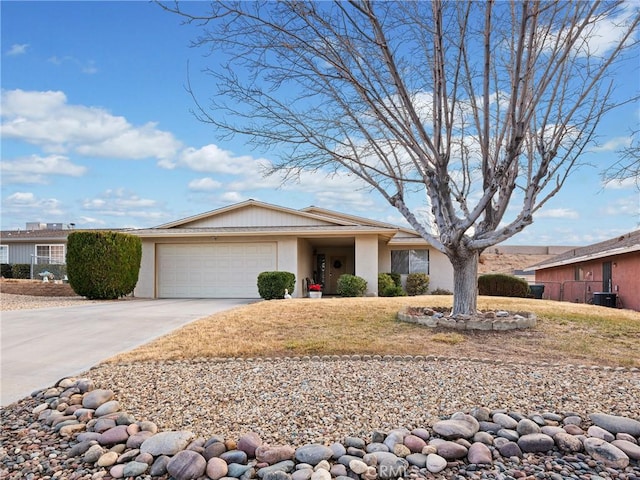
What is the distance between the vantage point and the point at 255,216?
63.3 ft

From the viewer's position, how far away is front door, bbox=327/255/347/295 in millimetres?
24266

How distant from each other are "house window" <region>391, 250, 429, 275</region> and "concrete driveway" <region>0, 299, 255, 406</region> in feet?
39.5

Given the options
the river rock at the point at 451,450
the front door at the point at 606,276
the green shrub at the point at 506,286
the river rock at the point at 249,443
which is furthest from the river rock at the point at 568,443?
the front door at the point at 606,276

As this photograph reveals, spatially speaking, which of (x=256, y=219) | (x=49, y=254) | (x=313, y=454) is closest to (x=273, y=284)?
(x=256, y=219)

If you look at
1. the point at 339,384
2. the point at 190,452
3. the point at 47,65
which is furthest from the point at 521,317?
the point at 47,65

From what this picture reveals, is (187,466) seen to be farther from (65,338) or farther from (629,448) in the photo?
(65,338)

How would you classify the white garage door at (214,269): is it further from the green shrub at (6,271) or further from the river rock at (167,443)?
the green shrub at (6,271)

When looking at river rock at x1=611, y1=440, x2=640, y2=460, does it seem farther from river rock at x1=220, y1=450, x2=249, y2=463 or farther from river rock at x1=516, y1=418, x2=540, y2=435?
river rock at x1=220, y1=450, x2=249, y2=463

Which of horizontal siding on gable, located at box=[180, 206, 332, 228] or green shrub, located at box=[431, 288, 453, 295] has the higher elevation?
horizontal siding on gable, located at box=[180, 206, 332, 228]

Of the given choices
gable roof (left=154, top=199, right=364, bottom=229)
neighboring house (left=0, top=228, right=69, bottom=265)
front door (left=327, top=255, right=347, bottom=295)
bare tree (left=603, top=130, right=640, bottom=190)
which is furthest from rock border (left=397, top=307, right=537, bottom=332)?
neighboring house (left=0, top=228, right=69, bottom=265)

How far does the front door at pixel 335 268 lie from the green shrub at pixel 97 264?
36.0ft

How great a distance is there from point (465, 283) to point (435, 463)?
19.5 feet

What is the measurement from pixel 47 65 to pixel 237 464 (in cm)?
1013

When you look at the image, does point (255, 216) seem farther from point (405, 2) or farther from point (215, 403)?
point (215, 403)
